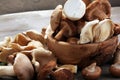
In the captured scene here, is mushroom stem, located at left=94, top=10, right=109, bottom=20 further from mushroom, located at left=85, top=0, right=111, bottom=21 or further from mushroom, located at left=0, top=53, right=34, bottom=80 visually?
mushroom, located at left=0, top=53, right=34, bottom=80

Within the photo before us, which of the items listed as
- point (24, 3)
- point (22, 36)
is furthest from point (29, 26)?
point (24, 3)

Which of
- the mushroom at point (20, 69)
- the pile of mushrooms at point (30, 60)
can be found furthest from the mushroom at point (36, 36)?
the mushroom at point (20, 69)

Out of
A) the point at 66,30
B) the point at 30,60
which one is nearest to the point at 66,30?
the point at 66,30

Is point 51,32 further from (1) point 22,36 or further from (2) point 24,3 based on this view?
(2) point 24,3

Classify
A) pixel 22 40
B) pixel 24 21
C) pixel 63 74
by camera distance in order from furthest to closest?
pixel 24 21, pixel 22 40, pixel 63 74

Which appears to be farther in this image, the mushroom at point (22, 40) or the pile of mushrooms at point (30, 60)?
the mushroom at point (22, 40)

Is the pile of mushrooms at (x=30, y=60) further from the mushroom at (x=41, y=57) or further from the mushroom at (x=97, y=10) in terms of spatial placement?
the mushroom at (x=97, y=10)

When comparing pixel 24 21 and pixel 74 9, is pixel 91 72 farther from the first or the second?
pixel 24 21
